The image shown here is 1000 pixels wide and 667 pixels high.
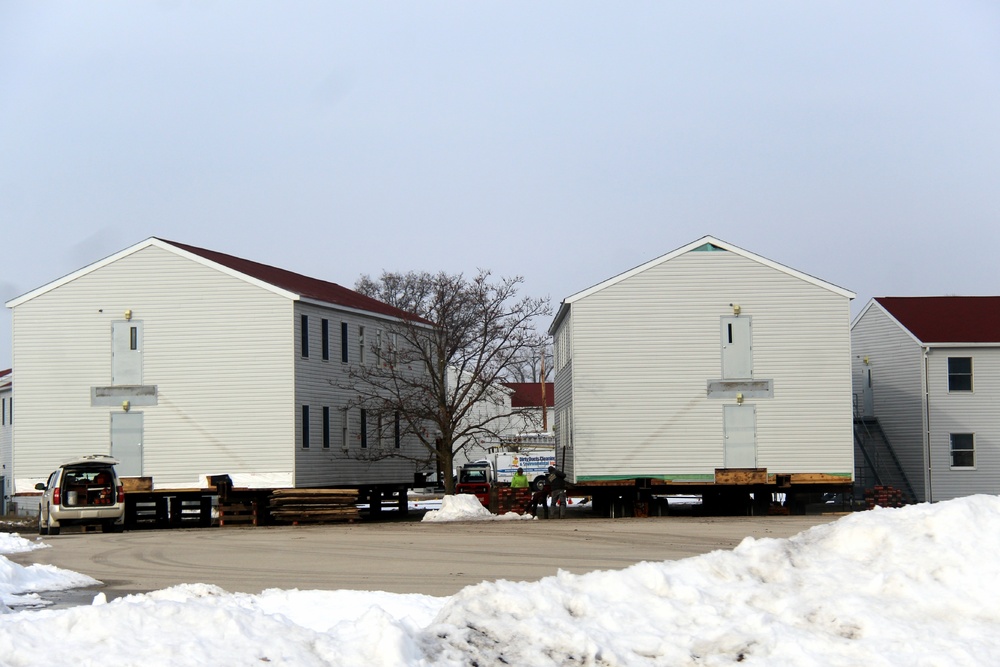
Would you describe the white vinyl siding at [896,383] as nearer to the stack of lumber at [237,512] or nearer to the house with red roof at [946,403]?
the house with red roof at [946,403]

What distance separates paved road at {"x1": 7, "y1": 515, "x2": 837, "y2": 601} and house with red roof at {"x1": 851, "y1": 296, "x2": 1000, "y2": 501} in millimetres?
13059

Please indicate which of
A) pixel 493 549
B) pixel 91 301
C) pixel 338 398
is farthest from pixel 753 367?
pixel 91 301

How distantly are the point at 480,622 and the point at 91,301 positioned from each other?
3235 cm

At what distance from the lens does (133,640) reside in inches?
327

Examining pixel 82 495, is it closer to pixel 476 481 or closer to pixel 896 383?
pixel 476 481

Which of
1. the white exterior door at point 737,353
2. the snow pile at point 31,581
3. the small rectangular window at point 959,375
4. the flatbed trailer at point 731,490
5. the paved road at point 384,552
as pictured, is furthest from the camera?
the small rectangular window at point 959,375

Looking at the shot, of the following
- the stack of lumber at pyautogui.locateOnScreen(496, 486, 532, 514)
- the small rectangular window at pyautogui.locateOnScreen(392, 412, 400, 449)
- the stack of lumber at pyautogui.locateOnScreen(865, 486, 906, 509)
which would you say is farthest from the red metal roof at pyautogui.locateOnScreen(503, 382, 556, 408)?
the stack of lumber at pyautogui.locateOnScreen(865, 486, 906, 509)

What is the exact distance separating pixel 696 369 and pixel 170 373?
16509mm

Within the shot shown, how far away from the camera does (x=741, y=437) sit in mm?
37188

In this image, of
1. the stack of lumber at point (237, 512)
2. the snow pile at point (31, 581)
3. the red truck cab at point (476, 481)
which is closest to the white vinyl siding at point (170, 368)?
the stack of lumber at point (237, 512)

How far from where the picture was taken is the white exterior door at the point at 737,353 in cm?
3741

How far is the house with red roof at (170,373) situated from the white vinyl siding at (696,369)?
8.92 metres

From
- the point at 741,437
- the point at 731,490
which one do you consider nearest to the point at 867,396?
the point at 731,490

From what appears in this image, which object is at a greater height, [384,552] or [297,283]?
[297,283]
